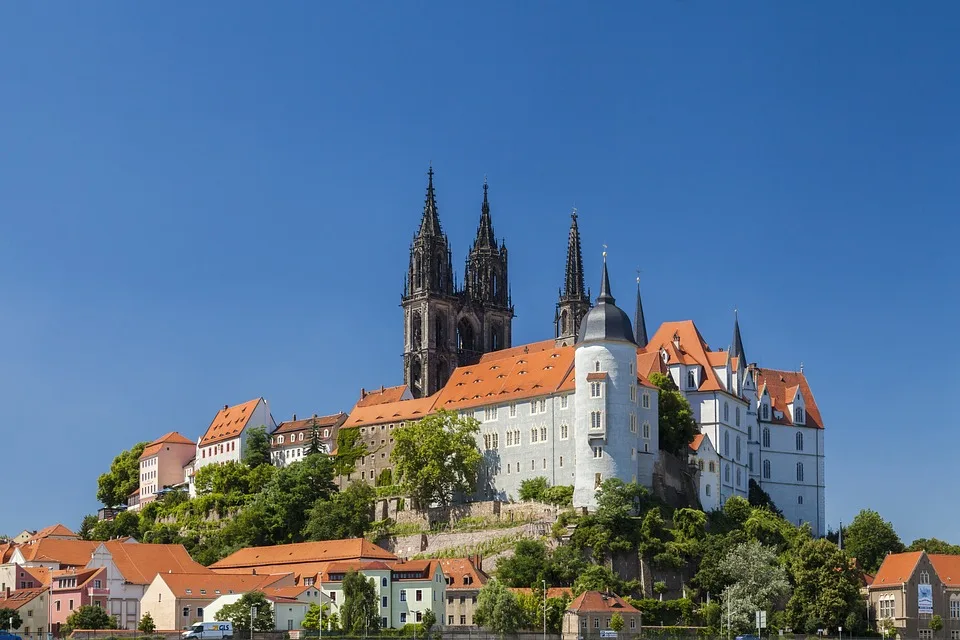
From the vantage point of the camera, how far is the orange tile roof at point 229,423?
5797 inches

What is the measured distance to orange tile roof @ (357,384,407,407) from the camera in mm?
144875

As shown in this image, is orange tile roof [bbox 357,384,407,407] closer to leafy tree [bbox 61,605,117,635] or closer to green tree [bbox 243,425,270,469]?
green tree [bbox 243,425,270,469]

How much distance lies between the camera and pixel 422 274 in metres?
157

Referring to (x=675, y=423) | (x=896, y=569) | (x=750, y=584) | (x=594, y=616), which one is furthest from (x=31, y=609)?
(x=896, y=569)

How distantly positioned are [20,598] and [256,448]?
37008 millimetres

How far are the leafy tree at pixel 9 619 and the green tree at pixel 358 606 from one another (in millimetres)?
20705

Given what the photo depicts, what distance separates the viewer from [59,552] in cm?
12150

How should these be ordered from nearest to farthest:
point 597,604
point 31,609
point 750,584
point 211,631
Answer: point 211,631 < point 597,604 < point 750,584 < point 31,609

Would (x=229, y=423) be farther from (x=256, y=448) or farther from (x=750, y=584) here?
(x=750, y=584)

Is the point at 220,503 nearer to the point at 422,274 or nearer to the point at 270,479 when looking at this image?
the point at 270,479

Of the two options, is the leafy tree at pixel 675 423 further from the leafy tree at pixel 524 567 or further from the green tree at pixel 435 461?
the leafy tree at pixel 524 567

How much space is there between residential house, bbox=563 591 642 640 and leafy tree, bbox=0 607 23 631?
111 feet

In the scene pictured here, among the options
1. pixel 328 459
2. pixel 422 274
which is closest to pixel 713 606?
pixel 328 459

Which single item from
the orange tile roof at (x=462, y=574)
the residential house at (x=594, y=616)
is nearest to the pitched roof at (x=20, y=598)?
the orange tile roof at (x=462, y=574)
